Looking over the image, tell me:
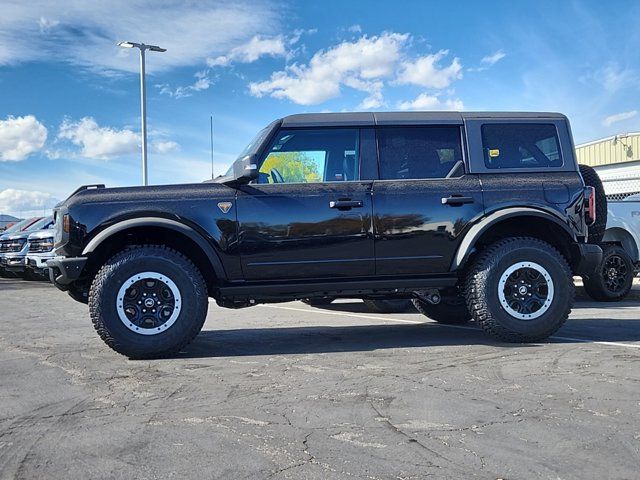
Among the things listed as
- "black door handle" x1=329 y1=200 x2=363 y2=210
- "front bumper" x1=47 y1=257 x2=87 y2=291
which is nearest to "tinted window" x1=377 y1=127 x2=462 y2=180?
"black door handle" x1=329 y1=200 x2=363 y2=210

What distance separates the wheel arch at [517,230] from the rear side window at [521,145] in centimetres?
53

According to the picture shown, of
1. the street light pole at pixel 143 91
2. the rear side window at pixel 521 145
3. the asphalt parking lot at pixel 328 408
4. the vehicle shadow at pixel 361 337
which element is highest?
the street light pole at pixel 143 91

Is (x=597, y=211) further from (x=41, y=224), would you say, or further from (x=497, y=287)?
(x=41, y=224)

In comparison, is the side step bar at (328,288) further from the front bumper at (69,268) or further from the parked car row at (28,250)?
the parked car row at (28,250)

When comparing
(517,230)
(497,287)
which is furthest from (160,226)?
(517,230)

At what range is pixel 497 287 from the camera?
5555 mm

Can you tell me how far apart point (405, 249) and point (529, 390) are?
1831 millimetres

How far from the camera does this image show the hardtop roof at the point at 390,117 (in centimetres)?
568

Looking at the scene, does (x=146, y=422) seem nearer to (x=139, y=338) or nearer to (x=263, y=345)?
(x=139, y=338)

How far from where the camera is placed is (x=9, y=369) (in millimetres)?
4922

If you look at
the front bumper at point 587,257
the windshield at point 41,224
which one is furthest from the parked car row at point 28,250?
the front bumper at point 587,257

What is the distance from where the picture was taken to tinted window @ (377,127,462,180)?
5.72 meters

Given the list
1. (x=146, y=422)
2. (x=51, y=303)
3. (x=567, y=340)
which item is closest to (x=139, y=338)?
(x=146, y=422)

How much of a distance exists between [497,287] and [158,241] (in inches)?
121
